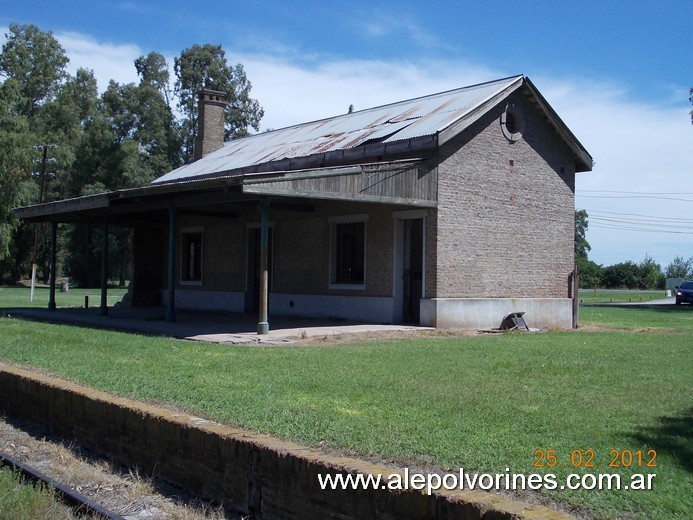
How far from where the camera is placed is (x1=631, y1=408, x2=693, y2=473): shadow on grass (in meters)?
5.58

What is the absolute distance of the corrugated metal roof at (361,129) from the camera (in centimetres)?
1938

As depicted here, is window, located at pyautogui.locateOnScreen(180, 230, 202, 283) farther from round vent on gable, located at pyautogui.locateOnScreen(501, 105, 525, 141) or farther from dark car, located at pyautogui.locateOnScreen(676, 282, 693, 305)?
dark car, located at pyautogui.locateOnScreen(676, 282, 693, 305)

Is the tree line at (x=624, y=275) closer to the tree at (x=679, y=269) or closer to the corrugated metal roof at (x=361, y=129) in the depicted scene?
the tree at (x=679, y=269)

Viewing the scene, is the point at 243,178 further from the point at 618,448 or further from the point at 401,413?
the point at 618,448

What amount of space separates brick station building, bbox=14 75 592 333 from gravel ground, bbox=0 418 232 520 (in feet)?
24.2

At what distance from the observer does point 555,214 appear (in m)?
21.6

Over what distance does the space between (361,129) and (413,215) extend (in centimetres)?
442

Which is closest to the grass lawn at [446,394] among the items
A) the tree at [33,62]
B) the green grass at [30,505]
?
the green grass at [30,505]

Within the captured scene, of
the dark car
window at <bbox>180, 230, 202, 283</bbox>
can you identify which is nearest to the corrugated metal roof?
window at <bbox>180, 230, 202, 283</bbox>

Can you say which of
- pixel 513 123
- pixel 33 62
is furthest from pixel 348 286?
pixel 33 62

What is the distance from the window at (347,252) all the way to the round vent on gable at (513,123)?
4741mm

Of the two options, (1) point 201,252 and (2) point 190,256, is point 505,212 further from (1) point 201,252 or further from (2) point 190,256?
(2) point 190,256

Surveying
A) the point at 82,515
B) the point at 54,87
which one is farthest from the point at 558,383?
the point at 54,87

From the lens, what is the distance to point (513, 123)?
810 inches
